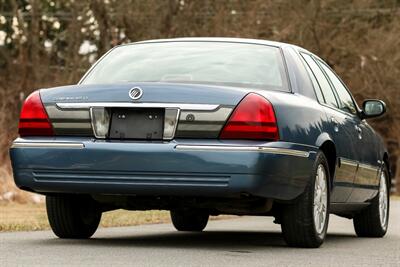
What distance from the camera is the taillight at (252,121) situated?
8.03 meters

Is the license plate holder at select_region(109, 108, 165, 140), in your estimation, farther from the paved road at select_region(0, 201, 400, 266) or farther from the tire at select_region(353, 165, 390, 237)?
the tire at select_region(353, 165, 390, 237)

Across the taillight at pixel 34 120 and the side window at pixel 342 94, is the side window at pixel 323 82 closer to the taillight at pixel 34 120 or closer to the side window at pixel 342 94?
the side window at pixel 342 94

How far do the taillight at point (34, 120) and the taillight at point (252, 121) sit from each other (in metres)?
1.35

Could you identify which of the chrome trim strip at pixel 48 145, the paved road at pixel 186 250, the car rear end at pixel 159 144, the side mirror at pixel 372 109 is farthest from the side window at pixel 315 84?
the chrome trim strip at pixel 48 145

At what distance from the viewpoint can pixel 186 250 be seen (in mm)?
8461

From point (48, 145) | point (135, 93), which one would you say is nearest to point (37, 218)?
point (48, 145)

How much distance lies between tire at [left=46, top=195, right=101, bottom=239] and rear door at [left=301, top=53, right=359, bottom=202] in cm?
202

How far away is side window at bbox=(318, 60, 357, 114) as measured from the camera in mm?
10516

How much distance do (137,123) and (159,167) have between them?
375 millimetres

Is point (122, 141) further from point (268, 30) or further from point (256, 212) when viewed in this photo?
point (268, 30)

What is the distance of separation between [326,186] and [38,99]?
2437 millimetres

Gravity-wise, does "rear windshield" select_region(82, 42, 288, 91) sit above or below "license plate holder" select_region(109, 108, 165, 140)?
above

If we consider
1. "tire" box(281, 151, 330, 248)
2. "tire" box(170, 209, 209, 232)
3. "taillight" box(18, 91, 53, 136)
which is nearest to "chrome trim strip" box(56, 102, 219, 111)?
"taillight" box(18, 91, 53, 136)

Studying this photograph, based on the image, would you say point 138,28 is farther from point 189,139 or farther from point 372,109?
point 189,139
